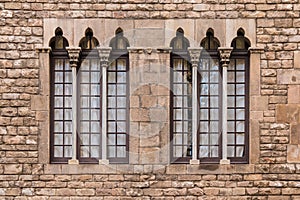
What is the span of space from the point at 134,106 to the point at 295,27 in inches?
120

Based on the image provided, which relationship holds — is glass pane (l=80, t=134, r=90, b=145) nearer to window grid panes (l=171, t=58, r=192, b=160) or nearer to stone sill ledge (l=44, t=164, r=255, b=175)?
stone sill ledge (l=44, t=164, r=255, b=175)

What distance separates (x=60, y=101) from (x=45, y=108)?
0.32 meters

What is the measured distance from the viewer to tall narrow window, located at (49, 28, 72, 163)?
26.3 feet

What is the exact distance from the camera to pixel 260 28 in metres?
7.90

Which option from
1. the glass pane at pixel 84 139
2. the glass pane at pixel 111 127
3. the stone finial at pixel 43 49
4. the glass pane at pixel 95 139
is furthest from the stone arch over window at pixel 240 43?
the stone finial at pixel 43 49

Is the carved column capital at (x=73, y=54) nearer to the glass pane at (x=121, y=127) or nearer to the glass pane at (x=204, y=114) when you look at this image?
the glass pane at (x=121, y=127)

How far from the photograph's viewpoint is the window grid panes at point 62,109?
8016mm

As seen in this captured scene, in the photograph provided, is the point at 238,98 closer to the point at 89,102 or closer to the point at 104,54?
the point at 104,54

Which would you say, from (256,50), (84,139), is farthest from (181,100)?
(84,139)

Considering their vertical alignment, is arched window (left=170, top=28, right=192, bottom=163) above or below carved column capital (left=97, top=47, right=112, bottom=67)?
below

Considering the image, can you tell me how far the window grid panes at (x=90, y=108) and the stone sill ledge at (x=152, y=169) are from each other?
308 mm

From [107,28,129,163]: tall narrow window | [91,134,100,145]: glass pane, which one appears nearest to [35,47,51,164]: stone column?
[91,134,100,145]: glass pane

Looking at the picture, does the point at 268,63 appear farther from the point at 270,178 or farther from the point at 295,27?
the point at 270,178

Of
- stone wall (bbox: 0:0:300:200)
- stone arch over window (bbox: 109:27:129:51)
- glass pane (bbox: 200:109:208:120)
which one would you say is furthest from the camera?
glass pane (bbox: 200:109:208:120)
